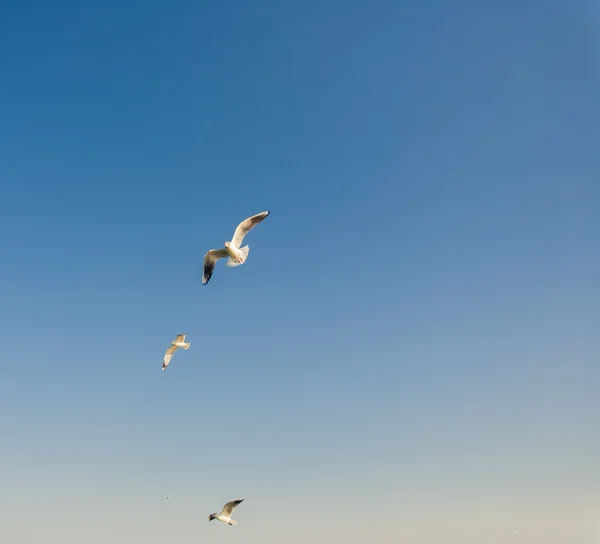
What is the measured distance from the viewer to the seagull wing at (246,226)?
35.8 metres

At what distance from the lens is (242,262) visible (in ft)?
119

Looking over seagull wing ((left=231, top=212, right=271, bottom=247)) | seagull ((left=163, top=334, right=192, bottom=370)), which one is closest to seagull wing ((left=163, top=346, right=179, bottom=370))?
seagull ((left=163, top=334, right=192, bottom=370))

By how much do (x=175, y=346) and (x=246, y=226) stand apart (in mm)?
11027

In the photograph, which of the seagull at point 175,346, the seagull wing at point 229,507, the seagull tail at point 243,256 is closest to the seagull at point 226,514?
the seagull wing at point 229,507

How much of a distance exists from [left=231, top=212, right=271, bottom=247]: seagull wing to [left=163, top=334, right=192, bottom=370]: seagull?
8818 mm

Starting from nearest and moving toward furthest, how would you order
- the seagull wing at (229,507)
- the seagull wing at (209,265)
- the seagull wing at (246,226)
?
the seagull wing at (246,226), the seagull wing at (209,265), the seagull wing at (229,507)

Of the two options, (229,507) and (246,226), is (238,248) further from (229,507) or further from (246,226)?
(229,507)

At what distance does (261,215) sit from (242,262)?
2.64 metres

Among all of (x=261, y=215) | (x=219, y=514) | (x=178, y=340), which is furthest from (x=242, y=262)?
(x=219, y=514)

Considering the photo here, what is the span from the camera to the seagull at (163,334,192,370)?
4234 centimetres

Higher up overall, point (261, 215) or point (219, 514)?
point (261, 215)

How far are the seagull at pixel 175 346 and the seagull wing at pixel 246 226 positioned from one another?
28.9 ft

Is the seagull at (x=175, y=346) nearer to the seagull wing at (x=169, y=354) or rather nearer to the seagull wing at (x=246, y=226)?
the seagull wing at (x=169, y=354)

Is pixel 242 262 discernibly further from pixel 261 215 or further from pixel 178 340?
pixel 178 340
